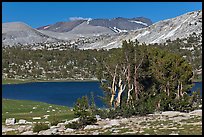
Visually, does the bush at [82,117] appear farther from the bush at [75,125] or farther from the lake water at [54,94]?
the lake water at [54,94]

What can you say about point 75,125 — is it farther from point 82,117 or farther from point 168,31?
point 168,31

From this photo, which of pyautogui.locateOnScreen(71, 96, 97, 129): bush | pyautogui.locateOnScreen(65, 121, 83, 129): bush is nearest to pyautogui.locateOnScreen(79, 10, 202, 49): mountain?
pyautogui.locateOnScreen(71, 96, 97, 129): bush

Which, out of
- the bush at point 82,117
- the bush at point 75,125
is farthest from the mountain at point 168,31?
the bush at point 75,125

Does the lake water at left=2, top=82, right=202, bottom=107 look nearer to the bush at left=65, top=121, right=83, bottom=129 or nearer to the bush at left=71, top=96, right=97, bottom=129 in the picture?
the bush at left=71, top=96, right=97, bottom=129

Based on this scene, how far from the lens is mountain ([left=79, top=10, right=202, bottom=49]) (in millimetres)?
162275

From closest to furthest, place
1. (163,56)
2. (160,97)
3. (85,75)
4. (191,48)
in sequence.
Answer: (160,97)
(163,56)
(85,75)
(191,48)

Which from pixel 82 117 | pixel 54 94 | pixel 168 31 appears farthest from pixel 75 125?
pixel 168 31

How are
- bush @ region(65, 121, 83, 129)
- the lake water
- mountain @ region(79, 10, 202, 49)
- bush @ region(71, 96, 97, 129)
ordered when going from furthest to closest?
mountain @ region(79, 10, 202, 49) → the lake water → bush @ region(71, 96, 97, 129) → bush @ region(65, 121, 83, 129)

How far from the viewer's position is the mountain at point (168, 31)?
6389 inches

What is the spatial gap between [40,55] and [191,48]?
4984cm

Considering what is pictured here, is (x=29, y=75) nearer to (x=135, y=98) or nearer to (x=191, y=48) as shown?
(x=191, y=48)

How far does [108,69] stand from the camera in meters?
29.9

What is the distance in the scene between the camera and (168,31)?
174m

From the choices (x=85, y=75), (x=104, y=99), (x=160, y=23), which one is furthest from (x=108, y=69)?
(x=160, y=23)
